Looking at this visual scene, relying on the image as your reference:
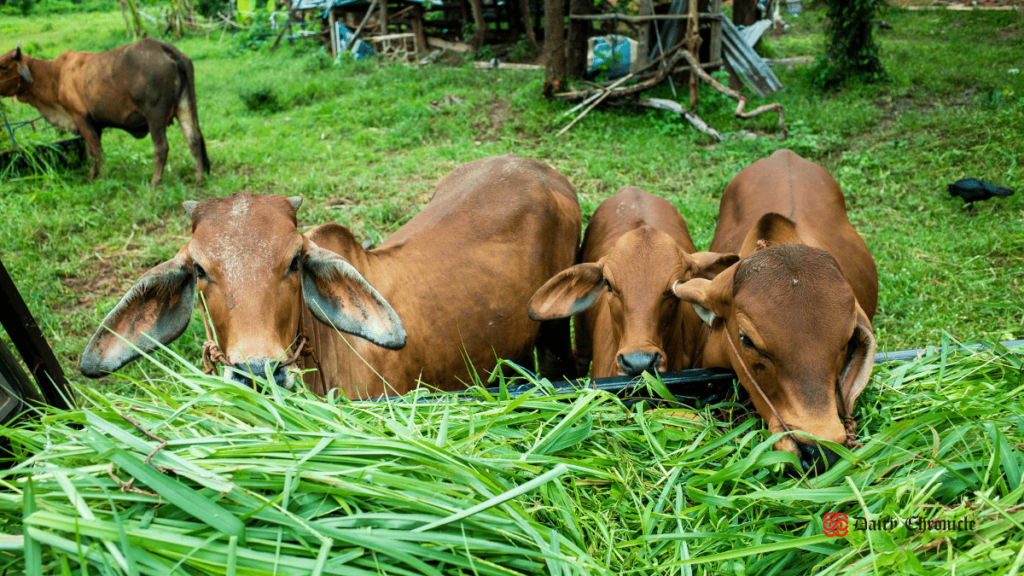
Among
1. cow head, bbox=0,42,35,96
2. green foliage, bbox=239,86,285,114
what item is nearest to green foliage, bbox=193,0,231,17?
green foliage, bbox=239,86,285,114

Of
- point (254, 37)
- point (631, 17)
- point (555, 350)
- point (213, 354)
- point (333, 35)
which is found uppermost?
point (254, 37)

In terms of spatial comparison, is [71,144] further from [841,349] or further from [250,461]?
[841,349]

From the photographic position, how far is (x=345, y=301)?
285 centimetres

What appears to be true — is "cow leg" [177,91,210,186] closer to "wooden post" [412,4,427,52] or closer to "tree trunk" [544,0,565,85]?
"tree trunk" [544,0,565,85]

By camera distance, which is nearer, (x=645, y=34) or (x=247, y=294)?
(x=247, y=294)

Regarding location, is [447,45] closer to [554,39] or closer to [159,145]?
[554,39]

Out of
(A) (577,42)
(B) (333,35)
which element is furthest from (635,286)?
(B) (333,35)

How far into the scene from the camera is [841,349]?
2189mm

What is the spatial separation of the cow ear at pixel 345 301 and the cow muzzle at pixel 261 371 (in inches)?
14.7

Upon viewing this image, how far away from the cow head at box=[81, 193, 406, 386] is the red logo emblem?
1719mm

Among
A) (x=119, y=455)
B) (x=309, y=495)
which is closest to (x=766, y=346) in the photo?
(x=309, y=495)

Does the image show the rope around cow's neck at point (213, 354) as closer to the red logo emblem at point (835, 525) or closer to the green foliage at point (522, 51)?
the red logo emblem at point (835, 525)

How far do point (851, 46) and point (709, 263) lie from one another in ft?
33.5

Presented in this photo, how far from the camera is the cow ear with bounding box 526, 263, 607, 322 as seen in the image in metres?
3.35
